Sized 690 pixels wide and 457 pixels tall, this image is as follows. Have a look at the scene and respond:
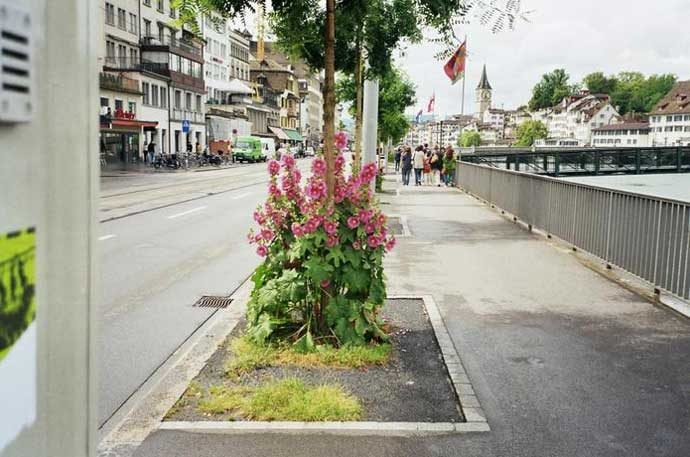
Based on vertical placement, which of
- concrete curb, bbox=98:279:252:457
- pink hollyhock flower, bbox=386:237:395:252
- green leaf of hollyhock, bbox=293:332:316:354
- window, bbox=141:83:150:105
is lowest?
concrete curb, bbox=98:279:252:457

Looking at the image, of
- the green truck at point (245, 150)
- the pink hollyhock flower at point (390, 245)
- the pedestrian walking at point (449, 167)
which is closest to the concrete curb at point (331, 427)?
the pink hollyhock flower at point (390, 245)

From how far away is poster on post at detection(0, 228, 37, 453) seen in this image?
3.91 feet

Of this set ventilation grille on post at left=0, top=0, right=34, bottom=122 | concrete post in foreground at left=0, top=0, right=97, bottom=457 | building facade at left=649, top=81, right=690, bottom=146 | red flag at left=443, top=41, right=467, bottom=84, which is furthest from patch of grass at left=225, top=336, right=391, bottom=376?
building facade at left=649, top=81, right=690, bottom=146

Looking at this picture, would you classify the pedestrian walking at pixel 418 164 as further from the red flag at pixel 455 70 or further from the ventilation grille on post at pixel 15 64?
the ventilation grille on post at pixel 15 64

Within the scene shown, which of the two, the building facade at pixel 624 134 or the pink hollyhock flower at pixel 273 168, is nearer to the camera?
the pink hollyhock flower at pixel 273 168

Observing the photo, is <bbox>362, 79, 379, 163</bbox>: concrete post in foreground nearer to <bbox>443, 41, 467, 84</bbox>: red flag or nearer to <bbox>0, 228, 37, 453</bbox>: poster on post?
<bbox>443, 41, 467, 84</bbox>: red flag

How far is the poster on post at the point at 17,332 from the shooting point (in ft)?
3.91

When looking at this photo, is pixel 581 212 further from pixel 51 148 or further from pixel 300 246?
pixel 51 148

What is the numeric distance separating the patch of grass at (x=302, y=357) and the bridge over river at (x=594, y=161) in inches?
954

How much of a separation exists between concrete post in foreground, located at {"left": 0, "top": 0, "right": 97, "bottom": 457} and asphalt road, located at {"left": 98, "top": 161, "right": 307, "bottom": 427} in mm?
1218

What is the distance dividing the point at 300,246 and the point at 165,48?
60103 mm

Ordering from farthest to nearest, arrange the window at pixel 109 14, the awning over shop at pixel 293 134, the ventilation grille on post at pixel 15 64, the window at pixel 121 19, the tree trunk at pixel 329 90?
the awning over shop at pixel 293 134 < the window at pixel 121 19 < the window at pixel 109 14 < the tree trunk at pixel 329 90 < the ventilation grille on post at pixel 15 64

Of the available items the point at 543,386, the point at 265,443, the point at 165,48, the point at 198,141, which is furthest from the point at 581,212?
the point at 198,141

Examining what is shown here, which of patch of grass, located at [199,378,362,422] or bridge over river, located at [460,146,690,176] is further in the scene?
bridge over river, located at [460,146,690,176]
